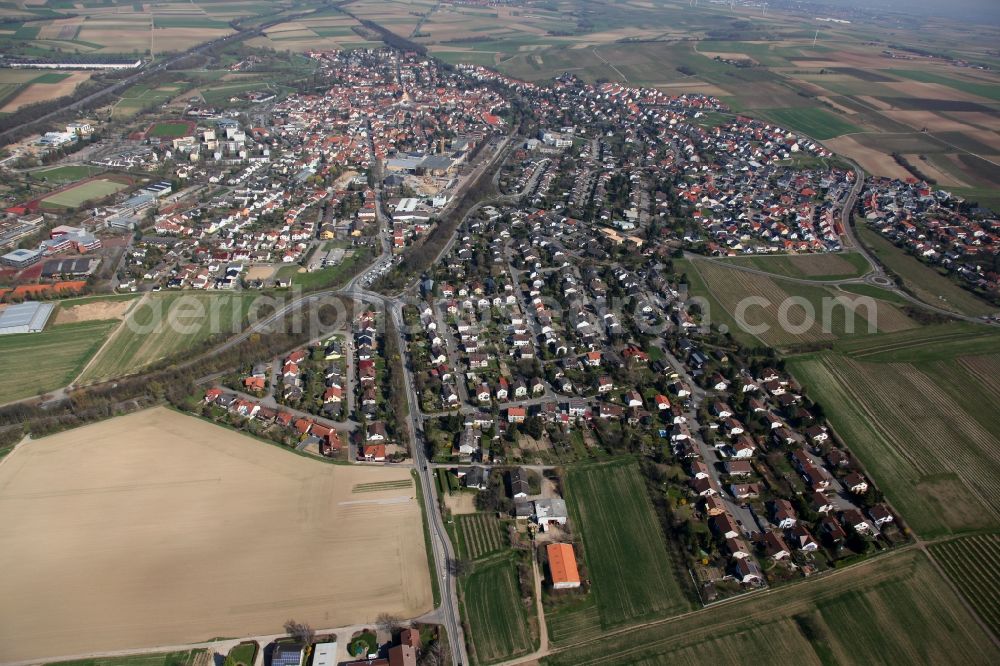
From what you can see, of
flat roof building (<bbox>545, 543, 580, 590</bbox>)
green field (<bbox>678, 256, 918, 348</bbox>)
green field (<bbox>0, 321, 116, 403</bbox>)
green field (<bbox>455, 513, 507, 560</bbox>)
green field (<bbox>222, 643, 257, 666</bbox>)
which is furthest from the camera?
green field (<bbox>678, 256, 918, 348</bbox>)

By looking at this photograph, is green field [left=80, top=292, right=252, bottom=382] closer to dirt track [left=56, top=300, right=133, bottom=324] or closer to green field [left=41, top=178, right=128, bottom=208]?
dirt track [left=56, top=300, right=133, bottom=324]

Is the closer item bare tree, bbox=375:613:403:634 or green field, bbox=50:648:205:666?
green field, bbox=50:648:205:666

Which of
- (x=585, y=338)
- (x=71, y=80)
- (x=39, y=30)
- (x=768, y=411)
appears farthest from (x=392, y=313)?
(x=39, y=30)

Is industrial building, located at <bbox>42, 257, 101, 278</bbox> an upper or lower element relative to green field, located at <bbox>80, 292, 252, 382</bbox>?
upper

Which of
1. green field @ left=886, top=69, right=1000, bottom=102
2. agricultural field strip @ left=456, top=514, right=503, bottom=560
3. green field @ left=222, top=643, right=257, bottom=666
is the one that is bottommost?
green field @ left=222, top=643, right=257, bottom=666

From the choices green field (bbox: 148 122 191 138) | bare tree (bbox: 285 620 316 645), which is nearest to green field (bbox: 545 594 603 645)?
bare tree (bbox: 285 620 316 645)

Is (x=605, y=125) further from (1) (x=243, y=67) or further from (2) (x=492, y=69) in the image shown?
(1) (x=243, y=67)

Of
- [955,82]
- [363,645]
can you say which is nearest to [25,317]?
[363,645]
